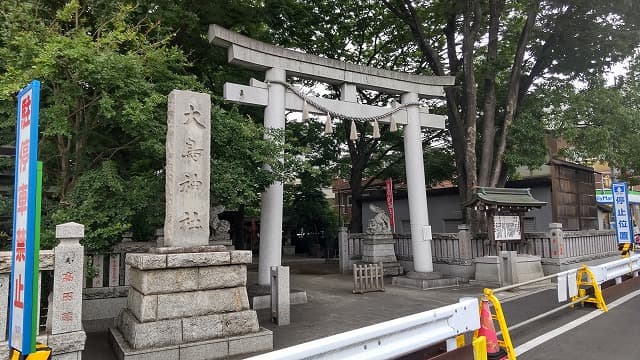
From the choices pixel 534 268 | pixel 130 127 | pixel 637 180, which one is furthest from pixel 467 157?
pixel 637 180

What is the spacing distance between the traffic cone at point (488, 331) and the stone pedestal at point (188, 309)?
332cm

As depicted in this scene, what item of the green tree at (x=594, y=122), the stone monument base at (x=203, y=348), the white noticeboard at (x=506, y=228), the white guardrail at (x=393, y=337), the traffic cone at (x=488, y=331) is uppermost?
the green tree at (x=594, y=122)

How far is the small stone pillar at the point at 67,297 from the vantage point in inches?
221

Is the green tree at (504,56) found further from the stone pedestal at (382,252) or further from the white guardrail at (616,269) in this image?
the white guardrail at (616,269)

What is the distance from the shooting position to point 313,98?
41.2 feet

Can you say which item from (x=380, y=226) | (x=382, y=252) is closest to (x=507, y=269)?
(x=382, y=252)

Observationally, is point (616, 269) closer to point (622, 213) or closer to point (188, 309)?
point (622, 213)

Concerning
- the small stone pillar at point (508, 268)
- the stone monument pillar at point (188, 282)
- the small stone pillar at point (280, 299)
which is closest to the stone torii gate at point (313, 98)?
the small stone pillar at point (280, 299)

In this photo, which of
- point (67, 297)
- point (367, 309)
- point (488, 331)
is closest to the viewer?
point (488, 331)

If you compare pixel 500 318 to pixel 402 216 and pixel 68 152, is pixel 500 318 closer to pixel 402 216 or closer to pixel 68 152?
pixel 68 152

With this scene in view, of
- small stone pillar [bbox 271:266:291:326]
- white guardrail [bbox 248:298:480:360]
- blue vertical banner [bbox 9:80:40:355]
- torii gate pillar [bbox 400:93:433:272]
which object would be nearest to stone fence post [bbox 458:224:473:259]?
torii gate pillar [bbox 400:93:433:272]

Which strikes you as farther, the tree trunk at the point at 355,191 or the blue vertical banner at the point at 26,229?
the tree trunk at the point at 355,191

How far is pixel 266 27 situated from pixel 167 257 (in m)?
12.1

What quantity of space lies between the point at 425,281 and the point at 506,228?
360 cm
